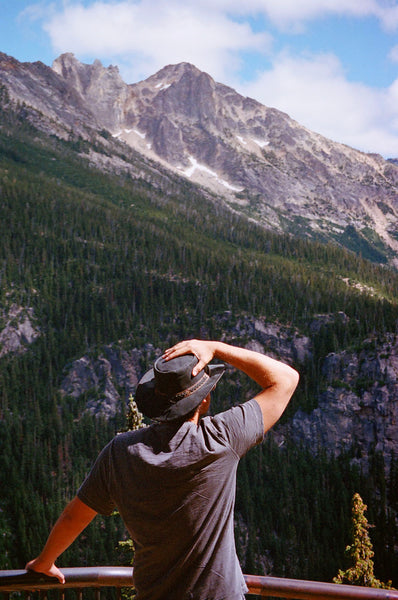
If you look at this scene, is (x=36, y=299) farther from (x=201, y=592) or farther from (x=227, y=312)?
(x=201, y=592)

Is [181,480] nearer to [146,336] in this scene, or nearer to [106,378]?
[106,378]

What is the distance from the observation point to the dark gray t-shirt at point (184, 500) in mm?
3119

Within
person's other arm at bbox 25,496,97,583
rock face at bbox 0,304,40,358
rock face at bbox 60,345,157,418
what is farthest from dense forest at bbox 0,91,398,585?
person's other arm at bbox 25,496,97,583

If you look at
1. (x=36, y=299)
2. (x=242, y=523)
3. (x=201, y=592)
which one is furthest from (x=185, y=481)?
(x=36, y=299)

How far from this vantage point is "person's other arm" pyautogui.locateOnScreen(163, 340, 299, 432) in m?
3.41

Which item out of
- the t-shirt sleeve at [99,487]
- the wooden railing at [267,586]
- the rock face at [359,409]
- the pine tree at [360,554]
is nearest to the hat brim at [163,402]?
the t-shirt sleeve at [99,487]

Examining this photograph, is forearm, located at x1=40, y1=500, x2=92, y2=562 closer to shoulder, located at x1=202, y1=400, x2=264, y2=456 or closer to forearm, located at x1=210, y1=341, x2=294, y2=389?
shoulder, located at x1=202, y1=400, x2=264, y2=456

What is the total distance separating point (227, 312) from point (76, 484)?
74.7m

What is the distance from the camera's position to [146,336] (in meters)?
157

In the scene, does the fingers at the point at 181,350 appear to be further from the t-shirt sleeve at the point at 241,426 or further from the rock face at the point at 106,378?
the rock face at the point at 106,378

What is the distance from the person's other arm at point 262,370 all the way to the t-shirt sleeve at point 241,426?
3.8 inches

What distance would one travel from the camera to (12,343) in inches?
5866

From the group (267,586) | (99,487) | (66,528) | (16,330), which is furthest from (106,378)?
(99,487)

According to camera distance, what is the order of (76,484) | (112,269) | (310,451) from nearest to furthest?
(76,484) < (310,451) < (112,269)
